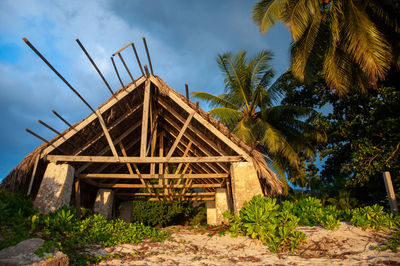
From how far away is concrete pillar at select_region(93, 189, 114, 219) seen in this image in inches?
346

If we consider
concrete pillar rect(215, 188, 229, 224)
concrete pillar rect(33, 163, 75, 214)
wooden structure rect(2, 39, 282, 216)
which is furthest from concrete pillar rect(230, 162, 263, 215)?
concrete pillar rect(33, 163, 75, 214)

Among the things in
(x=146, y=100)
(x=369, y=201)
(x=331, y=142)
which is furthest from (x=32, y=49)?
(x=369, y=201)

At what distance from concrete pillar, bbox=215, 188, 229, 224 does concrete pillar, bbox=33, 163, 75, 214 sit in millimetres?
5659

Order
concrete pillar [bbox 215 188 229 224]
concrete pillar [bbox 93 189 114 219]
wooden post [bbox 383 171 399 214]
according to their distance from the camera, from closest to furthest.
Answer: wooden post [bbox 383 171 399 214], concrete pillar [bbox 93 189 114 219], concrete pillar [bbox 215 188 229 224]

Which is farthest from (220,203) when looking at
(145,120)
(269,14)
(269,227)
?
(269,14)

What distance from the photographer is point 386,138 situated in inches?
336

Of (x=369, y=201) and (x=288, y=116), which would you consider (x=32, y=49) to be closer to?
(x=288, y=116)

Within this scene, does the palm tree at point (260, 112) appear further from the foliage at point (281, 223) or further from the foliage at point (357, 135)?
the foliage at point (281, 223)

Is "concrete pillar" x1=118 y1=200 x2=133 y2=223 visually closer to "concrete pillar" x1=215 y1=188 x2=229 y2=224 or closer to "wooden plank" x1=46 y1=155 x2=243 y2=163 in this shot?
"concrete pillar" x1=215 y1=188 x2=229 y2=224

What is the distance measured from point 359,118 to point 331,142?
1.75 metres

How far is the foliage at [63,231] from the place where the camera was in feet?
11.8

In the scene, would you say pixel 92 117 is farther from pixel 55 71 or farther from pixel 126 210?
pixel 126 210

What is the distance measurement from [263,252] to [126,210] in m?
8.51

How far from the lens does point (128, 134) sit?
8.43 metres
